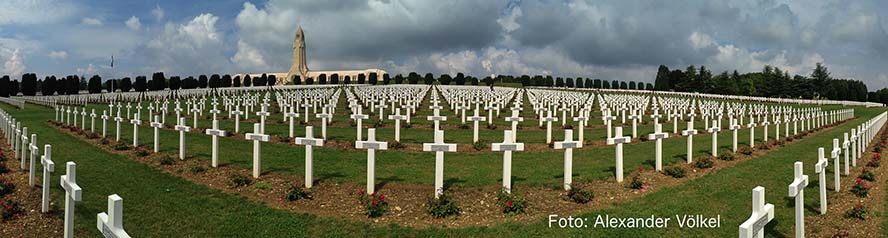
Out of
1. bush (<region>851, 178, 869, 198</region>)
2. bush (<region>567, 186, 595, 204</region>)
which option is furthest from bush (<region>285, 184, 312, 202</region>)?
bush (<region>851, 178, 869, 198</region>)

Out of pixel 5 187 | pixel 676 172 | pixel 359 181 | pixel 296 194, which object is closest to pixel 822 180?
pixel 676 172

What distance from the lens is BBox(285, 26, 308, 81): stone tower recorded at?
9394 centimetres

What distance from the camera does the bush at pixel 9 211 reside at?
7195mm

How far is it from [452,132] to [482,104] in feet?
46.0

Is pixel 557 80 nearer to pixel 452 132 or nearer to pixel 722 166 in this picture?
pixel 452 132

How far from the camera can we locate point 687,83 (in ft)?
279

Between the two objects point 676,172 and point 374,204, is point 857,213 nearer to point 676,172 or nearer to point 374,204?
point 676,172

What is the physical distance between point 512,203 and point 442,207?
1015mm

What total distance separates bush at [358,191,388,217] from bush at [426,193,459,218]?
25.7 inches

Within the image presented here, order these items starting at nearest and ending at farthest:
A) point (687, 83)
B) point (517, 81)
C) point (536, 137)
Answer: point (536, 137) < point (687, 83) < point (517, 81)

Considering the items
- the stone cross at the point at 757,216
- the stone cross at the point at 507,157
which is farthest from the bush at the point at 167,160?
the stone cross at the point at 757,216

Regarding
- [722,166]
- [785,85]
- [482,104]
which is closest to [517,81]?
[785,85]

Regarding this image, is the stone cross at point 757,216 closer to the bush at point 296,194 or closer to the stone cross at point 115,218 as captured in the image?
the stone cross at point 115,218

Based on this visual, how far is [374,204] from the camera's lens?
7.28m
